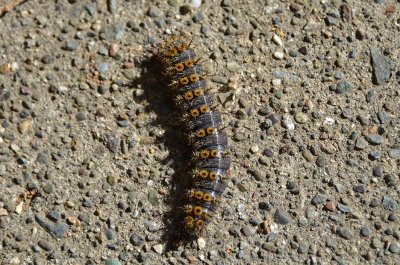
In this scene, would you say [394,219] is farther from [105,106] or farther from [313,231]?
[105,106]

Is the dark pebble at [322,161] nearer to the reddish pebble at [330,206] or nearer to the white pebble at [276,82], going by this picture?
the reddish pebble at [330,206]

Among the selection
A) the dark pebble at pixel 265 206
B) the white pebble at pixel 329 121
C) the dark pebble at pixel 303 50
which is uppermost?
the dark pebble at pixel 303 50

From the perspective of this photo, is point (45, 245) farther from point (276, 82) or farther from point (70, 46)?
point (276, 82)

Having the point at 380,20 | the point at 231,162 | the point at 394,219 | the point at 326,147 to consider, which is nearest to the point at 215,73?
the point at 231,162

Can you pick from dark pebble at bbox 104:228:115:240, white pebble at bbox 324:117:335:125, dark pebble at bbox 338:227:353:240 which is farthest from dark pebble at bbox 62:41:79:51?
dark pebble at bbox 338:227:353:240

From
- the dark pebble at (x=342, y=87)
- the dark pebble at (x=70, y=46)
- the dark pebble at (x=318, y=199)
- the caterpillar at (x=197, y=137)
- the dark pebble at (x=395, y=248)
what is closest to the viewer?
the caterpillar at (x=197, y=137)

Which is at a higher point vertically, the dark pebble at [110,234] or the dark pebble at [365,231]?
the dark pebble at [365,231]

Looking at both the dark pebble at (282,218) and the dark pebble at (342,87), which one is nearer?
the dark pebble at (282,218)

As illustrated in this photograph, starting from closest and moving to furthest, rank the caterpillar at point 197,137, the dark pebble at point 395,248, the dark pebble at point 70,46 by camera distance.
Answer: the caterpillar at point 197,137 → the dark pebble at point 395,248 → the dark pebble at point 70,46

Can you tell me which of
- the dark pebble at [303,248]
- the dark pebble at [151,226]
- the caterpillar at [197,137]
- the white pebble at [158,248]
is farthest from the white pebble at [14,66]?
the dark pebble at [303,248]
